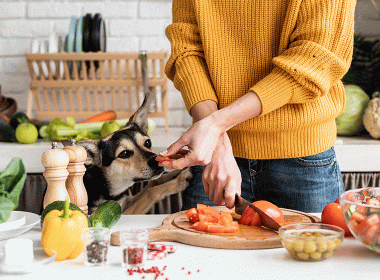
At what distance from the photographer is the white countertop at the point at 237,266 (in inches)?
28.6

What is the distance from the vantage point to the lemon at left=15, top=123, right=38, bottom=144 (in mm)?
1992

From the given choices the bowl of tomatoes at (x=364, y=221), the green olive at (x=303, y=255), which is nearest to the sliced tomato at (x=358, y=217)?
the bowl of tomatoes at (x=364, y=221)

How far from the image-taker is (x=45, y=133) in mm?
2068

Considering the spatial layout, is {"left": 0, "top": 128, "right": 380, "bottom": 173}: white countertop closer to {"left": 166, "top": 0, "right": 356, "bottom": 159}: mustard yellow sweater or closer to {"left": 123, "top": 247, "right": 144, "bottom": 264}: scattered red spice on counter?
{"left": 166, "top": 0, "right": 356, "bottom": 159}: mustard yellow sweater

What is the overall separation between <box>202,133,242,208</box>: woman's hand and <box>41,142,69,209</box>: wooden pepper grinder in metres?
0.35

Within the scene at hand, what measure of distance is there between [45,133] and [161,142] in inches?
22.4

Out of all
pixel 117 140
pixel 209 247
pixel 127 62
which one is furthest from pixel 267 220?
pixel 127 62

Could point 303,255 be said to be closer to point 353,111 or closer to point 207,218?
point 207,218

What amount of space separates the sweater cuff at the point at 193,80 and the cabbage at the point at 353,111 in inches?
43.7

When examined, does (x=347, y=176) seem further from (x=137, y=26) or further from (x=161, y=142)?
(x=137, y=26)

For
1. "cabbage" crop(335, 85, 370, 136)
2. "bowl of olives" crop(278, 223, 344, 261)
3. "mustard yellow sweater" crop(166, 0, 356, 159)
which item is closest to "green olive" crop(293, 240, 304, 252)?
"bowl of olives" crop(278, 223, 344, 261)

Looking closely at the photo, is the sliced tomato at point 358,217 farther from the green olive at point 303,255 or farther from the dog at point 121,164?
the dog at point 121,164

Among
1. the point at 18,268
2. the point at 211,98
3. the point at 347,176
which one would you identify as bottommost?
the point at 347,176

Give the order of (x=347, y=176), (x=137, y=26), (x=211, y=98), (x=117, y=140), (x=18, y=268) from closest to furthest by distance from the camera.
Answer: (x=18, y=268), (x=211, y=98), (x=117, y=140), (x=347, y=176), (x=137, y=26)
